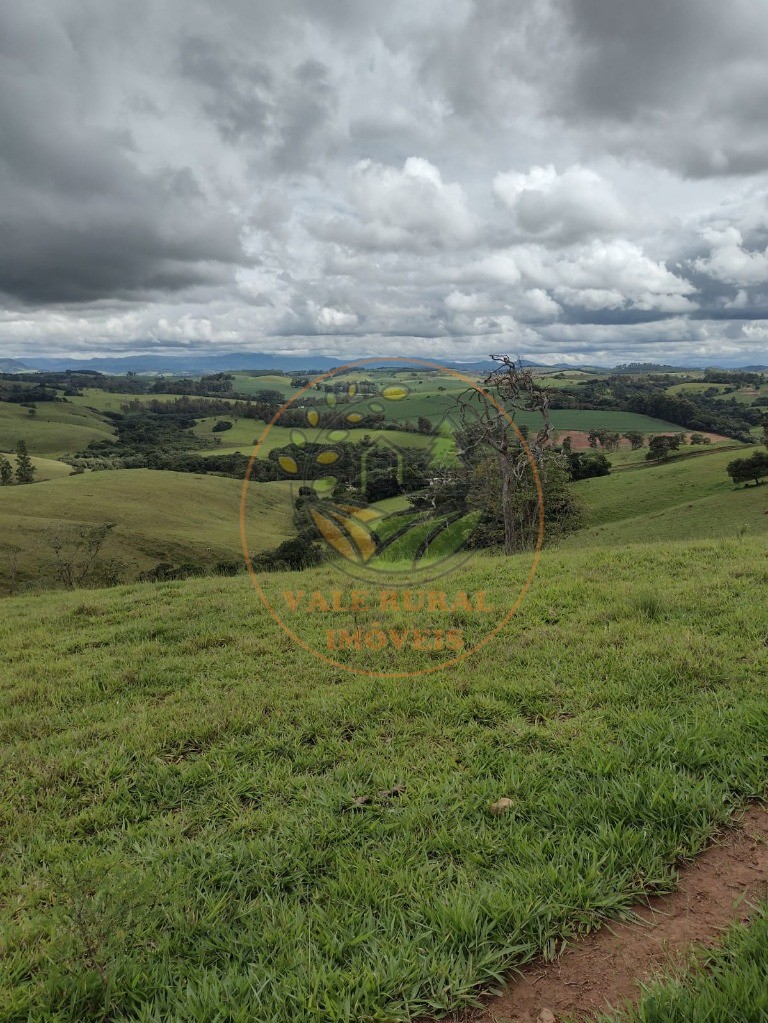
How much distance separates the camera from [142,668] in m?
7.09

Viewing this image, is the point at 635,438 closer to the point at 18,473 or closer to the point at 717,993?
the point at 18,473

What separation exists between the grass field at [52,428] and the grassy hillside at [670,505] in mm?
132062

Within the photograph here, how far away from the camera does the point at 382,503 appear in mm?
5824

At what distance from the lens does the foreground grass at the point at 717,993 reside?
7.63ft

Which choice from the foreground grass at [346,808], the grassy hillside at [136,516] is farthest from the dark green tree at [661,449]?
the foreground grass at [346,808]

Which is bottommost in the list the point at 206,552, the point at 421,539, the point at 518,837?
the point at 206,552

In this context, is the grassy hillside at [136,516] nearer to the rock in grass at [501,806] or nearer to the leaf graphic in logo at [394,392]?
the leaf graphic in logo at [394,392]

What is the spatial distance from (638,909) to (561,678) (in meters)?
2.89

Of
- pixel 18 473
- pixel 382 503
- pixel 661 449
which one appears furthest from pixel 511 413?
pixel 18 473

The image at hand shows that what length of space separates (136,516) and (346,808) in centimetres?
6572

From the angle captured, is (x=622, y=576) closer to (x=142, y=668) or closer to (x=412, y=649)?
(x=412, y=649)

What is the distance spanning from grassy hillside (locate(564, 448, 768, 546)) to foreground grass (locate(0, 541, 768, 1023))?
2644cm

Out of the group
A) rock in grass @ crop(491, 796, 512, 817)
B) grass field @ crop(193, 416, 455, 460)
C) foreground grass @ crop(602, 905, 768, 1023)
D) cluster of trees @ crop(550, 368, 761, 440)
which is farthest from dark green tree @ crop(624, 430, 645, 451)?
foreground grass @ crop(602, 905, 768, 1023)

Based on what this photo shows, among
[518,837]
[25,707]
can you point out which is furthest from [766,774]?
[25,707]
